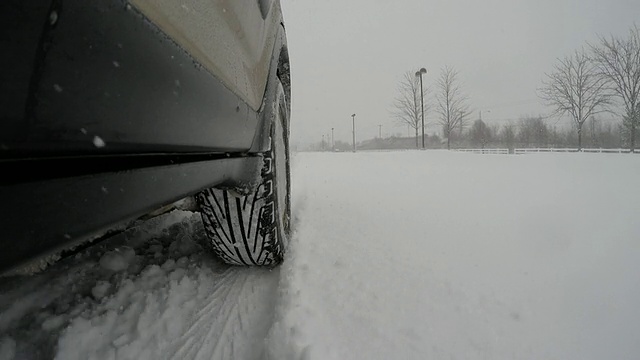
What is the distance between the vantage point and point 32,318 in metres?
1.17

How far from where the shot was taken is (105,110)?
1.36 feet

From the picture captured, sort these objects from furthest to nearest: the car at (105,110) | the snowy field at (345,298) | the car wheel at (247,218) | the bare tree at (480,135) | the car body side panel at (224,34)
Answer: the bare tree at (480,135), the car wheel at (247,218), the snowy field at (345,298), the car body side panel at (224,34), the car at (105,110)

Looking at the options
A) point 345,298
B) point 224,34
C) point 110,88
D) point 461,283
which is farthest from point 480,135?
point 110,88

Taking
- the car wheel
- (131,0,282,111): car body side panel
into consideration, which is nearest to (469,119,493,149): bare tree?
the car wheel

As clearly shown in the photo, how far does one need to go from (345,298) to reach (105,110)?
1.32 metres

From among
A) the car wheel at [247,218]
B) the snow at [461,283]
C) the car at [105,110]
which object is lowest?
the snow at [461,283]

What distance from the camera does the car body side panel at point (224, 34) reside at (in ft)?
1.71

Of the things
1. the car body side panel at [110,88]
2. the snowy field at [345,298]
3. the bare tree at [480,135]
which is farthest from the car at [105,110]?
the bare tree at [480,135]

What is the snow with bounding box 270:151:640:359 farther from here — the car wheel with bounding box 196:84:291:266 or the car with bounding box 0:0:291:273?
the car with bounding box 0:0:291:273

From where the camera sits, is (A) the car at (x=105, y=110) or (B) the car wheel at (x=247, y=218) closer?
(A) the car at (x=105, y=110)

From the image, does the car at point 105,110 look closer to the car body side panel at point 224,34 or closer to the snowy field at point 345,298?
the car body side panel at point 224,34

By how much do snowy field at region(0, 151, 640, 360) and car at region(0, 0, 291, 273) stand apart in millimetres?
818

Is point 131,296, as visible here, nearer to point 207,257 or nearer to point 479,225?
point 207,257

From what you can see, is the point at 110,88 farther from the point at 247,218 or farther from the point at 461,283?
the point at 461,283
